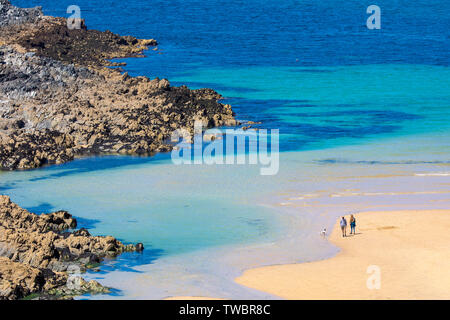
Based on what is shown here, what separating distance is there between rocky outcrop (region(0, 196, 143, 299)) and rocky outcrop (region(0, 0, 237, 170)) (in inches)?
437

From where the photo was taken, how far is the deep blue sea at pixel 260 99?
116 ft

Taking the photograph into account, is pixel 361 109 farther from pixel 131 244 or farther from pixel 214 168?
pixel 131 244

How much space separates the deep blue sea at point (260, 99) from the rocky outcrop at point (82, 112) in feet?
5.54

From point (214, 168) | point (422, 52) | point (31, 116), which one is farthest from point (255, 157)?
point (422, 52)

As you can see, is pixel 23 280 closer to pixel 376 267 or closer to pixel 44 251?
pixel 44 251

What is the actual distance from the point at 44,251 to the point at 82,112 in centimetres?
2096

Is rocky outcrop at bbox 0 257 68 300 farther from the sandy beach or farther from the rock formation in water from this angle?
the sandy beach

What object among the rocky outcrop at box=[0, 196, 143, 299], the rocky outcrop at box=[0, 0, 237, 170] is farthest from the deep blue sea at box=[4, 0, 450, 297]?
the rocky outcrop at box=[0, 0, 237, 170]

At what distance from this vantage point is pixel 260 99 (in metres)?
60.1

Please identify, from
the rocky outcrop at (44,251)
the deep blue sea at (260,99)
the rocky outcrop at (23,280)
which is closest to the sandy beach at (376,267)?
the deep blue sea at (260,99)

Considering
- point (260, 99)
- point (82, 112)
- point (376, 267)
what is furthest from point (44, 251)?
point (260, 99)

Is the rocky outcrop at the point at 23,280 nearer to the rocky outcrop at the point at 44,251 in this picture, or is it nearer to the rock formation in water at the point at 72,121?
the rocky outcrop at the point at 44,251

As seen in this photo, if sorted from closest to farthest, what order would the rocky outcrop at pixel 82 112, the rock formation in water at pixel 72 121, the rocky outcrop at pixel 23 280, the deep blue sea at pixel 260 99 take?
the rocky outcrop at pixel 23 280 < the rock formation in water at pixel 72 121 < the deep blue sea at pixel 260 99 < the rocky outcrop at pixel 82 112
